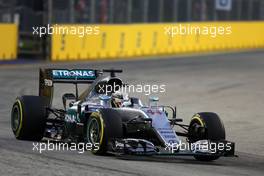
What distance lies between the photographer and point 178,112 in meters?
18.9

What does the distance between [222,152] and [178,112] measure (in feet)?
24.0

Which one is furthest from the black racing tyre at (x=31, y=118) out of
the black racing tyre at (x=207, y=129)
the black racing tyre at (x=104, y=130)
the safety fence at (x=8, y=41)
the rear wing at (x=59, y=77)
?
the safety fence at (x=8, y=41)

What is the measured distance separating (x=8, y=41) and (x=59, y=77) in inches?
708

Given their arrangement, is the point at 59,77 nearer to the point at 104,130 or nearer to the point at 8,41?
the point at 104,130

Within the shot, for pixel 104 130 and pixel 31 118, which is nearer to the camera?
pixel 104 130

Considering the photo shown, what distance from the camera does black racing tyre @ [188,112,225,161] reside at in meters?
11.9

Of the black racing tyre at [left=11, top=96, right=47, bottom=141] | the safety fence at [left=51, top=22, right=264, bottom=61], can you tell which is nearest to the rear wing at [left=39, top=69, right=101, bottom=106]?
the black racing tyre at [left=11, top=96, right=47, bottom=141]

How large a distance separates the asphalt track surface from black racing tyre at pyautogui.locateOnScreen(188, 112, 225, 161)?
376 millimetres

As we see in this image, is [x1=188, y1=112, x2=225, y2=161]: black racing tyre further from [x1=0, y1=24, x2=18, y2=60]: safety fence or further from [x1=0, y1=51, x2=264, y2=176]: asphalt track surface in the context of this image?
[x1=0, y1=24, x2=18, y2=60]: safety fence

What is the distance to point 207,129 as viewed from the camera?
12.0 meters

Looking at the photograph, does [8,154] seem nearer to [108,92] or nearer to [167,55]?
[108,92]

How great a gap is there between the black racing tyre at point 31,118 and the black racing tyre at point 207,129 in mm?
2412

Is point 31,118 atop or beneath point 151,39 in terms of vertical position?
beneath

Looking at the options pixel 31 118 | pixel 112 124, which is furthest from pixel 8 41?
pixel 112 124
